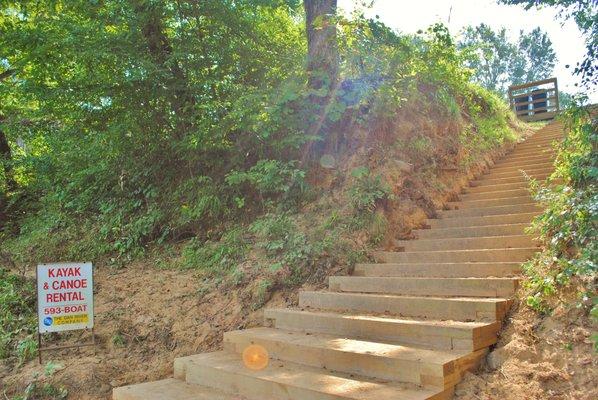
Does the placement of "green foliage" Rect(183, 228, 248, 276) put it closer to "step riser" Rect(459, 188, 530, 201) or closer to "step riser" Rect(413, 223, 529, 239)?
"step riser" Rect(413, 223, 529, 239)

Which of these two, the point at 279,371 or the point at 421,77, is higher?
the point at 421,77

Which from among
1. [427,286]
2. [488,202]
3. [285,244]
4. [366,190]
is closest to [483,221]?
[488,202]

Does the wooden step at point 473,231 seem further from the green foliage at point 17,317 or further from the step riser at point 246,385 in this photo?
the green foliage at point 17,317

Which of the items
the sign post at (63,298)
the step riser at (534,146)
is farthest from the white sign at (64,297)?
the step riser at (534,146)

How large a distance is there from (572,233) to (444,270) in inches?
56.5

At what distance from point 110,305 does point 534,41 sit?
5533 centimetres

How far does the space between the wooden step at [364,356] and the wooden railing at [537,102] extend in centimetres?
1499

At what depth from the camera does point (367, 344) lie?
412cm

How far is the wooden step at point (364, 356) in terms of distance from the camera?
3400mm

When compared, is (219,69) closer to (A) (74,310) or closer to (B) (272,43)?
(B) (272,43)

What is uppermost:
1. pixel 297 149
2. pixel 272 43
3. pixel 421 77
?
pixel 272 43

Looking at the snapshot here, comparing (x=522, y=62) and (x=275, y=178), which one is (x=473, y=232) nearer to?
(x=275, y=178)

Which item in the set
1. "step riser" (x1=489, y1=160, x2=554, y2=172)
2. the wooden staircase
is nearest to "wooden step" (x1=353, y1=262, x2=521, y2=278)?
the wooden staircase

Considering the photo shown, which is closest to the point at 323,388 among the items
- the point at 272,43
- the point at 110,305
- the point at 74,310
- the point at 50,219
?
the point at 74,310
